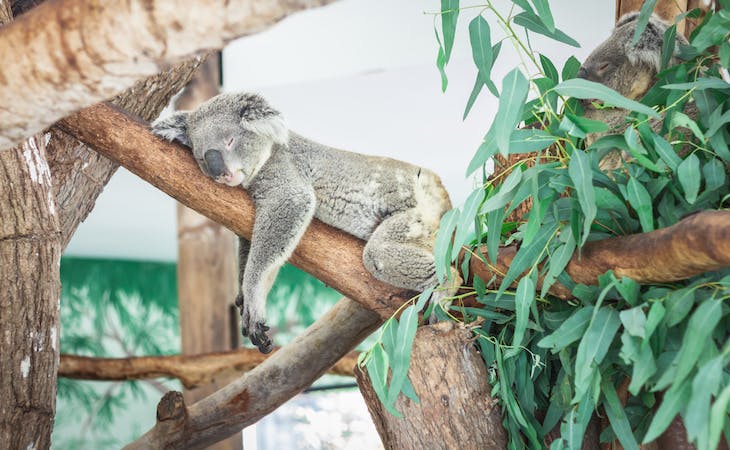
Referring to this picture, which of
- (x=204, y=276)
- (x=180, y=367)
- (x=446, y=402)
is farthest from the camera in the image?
(x=204, y=276)

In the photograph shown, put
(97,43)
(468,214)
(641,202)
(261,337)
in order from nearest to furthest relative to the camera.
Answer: (97,43), (641,202), (468,214), (261,337)

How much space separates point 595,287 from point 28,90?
1.35 metres

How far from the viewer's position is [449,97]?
5.42 metres

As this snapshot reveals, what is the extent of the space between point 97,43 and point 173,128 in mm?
1247

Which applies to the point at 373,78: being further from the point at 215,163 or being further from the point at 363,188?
the point at 215,163

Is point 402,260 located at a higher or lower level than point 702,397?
lower

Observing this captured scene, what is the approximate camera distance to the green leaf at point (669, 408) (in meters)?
1.44

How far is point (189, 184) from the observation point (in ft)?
7.94

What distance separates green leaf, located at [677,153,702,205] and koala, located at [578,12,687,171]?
804 mm

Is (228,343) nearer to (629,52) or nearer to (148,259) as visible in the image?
(148,259)

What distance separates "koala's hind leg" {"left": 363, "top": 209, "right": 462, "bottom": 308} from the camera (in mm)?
2363

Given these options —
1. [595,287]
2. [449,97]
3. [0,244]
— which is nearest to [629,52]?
[595,287]

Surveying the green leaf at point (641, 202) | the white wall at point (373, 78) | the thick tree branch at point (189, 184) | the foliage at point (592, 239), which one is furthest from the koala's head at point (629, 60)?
the white wall at point (373, 78)

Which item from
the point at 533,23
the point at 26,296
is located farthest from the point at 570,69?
the point at 26,296
